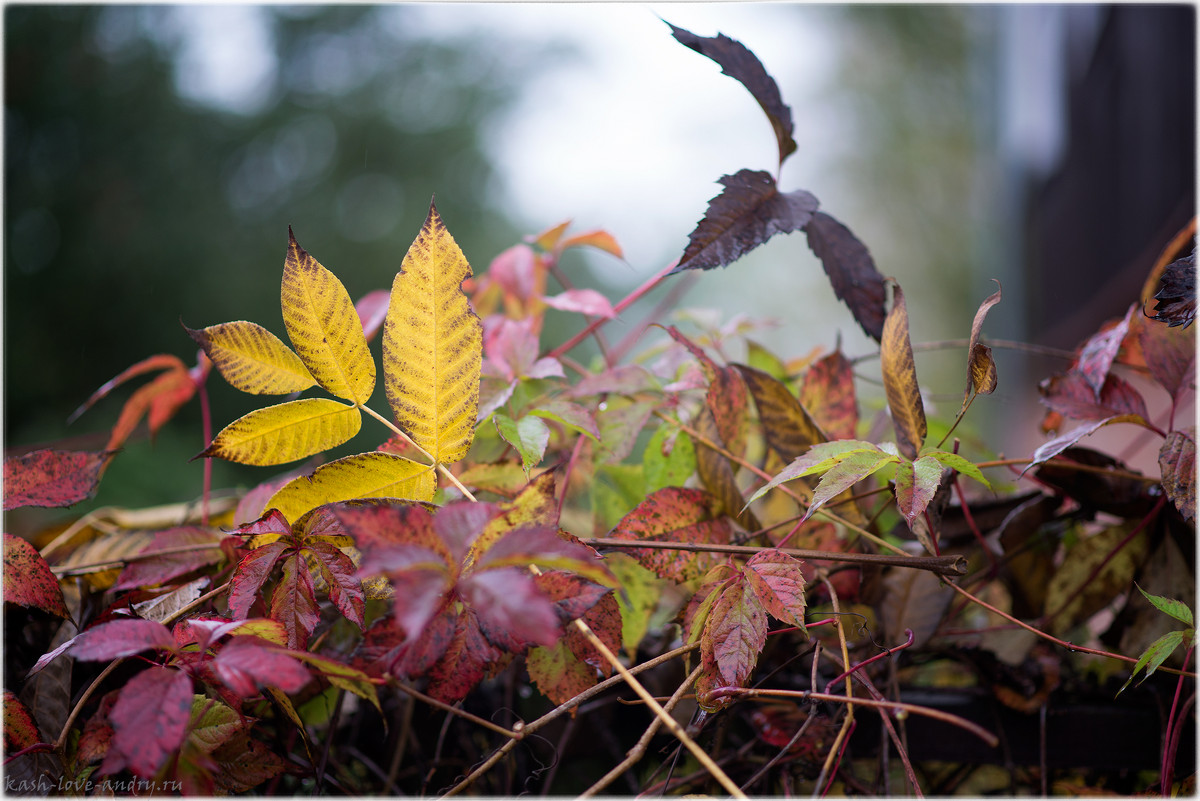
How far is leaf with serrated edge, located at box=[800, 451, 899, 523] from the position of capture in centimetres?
25

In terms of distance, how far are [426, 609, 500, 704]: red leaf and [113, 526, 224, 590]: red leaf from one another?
16 centimetres

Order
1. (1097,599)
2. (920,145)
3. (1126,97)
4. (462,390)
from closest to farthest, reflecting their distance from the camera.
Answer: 1. (462,390)
2. (1097,599)
3. (1126,97)
4. (920,145)

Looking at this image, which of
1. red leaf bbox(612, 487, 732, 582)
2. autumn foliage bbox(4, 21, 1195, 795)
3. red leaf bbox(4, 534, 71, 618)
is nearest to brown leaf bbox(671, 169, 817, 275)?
autumn foliage bbox(4, 21, 1195, 795)

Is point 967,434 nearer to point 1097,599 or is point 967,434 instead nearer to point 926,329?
point 1097,599

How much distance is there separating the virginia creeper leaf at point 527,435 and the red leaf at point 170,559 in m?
0.16

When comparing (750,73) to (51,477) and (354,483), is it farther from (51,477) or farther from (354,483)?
(51,477)

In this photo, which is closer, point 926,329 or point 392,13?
point 392,13

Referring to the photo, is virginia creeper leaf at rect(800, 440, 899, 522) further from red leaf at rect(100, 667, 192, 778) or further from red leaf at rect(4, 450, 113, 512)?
red leaf at rect(4, 450, 113, 512)

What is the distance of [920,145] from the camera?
259 inches

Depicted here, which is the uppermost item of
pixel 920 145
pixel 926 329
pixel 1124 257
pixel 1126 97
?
pixel 920 145

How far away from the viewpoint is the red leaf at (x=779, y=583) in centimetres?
25

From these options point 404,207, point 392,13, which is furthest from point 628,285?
point 392,13

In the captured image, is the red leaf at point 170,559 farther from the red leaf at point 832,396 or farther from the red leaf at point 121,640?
the red leaf at point 832,396

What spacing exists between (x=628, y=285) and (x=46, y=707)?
404 centimetres
